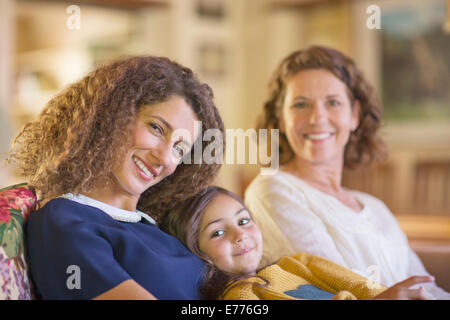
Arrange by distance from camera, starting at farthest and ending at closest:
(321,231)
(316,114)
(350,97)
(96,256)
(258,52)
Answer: (258,52) → (350,97) → (316,114) → (321,231) → (96,256)

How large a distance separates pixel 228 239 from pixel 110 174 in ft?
0.96

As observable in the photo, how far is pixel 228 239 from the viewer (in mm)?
1135

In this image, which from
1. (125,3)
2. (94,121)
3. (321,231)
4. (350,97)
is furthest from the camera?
(125,3)

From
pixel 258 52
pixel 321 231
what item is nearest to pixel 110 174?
pixel 321 231

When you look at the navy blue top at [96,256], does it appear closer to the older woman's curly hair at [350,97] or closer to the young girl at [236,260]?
the young girl at [236,260]

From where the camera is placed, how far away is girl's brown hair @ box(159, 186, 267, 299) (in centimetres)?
107

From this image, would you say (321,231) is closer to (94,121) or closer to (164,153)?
(164,153)

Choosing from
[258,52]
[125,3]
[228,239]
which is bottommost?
[228,239]

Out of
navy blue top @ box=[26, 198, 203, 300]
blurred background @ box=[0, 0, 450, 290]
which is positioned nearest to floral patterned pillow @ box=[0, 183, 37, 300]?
navy blue top @ box=[26, 198, 203, 300]

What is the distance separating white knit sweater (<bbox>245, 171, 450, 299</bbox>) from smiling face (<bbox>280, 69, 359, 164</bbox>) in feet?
0.38

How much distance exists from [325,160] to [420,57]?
3.62 meters

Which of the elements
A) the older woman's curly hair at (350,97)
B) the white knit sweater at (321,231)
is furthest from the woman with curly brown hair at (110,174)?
the older woman's curly hair at (350,97)

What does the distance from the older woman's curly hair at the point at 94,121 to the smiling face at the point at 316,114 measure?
1.47 ft

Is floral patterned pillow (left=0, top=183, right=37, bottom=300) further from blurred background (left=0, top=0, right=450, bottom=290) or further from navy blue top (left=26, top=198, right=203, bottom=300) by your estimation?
blurred background (left=0, top=0, right=450, bottom=290)
